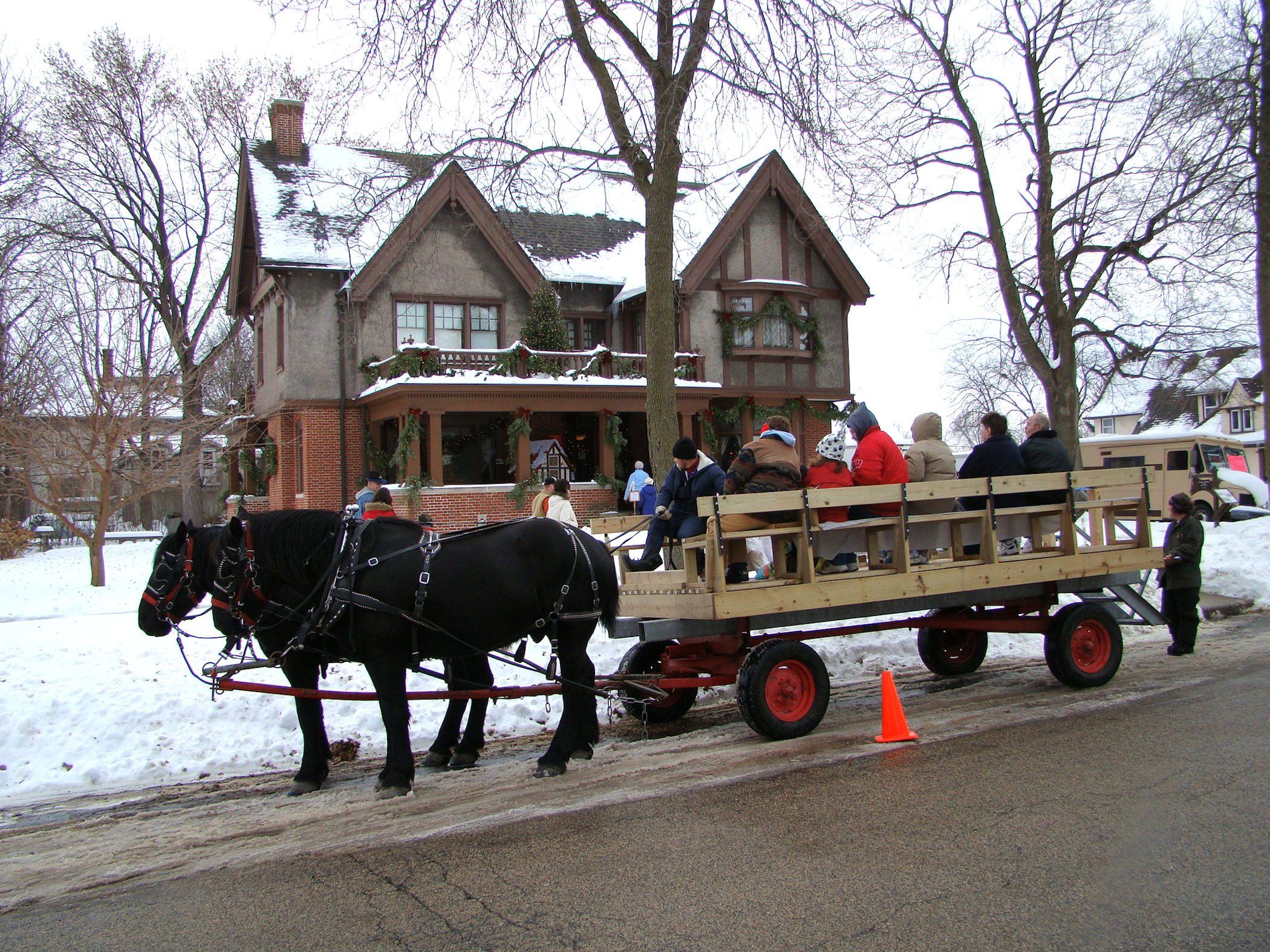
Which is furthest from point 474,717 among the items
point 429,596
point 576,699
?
point 429,596

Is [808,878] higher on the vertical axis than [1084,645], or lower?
lower

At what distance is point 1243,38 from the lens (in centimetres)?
1641

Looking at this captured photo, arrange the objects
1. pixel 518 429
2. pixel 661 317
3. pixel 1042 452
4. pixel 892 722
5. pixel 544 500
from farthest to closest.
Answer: pixel 518 429 → pixel 544 500 → pixel 661 317 → pixel 1042 452 → pixel 892 722

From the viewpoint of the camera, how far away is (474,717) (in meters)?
6.92

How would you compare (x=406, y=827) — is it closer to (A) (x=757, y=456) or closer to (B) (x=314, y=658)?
(B) (x=314, y=658)

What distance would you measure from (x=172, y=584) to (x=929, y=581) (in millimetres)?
5437

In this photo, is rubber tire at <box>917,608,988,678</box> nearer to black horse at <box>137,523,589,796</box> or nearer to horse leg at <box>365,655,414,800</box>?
black horse at <box>137,523,589,796</box>

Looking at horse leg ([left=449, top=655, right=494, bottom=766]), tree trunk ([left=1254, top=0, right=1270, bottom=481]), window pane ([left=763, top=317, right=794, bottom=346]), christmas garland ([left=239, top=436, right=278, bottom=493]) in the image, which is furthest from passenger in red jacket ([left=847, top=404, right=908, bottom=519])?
christmas garland ([left=239, top=436, right=278, bottom=493])

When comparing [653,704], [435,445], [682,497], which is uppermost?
[435,445]

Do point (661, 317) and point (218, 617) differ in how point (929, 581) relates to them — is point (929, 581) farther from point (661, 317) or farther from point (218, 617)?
point (661, 317)

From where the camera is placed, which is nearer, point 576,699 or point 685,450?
point 576,699

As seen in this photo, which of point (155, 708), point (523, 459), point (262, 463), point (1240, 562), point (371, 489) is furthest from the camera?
point (262, 463)

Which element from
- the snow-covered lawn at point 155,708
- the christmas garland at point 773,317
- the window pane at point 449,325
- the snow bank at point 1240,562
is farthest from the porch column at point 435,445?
the snow bank at point 1240,562

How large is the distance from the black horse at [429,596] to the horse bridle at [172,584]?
1.5 inches
